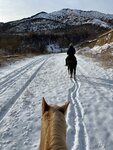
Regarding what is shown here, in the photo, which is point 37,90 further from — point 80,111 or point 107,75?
point 107,75

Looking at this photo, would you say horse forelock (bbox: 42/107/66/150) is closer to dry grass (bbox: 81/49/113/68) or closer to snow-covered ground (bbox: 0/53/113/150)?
snow-covered ground (bbox: 0/53/113/150)

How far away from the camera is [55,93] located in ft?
39.5

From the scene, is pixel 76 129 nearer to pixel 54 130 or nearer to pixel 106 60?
pixel 54 130

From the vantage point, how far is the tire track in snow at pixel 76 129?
6327mm

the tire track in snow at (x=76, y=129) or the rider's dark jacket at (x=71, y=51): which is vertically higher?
the rider's dark jacket at (x=71, y=51)

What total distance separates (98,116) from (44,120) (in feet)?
19.2

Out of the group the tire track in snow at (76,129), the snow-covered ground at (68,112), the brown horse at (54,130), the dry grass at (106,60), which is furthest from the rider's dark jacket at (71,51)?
the brown horse at (54,130)

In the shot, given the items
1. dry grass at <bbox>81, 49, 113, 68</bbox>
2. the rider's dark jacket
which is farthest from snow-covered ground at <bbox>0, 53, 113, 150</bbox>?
dry grass at <bbox>81, 49, 113, 68</bbox>

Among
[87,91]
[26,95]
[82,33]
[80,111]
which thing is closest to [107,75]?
[87,91]

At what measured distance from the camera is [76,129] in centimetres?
732

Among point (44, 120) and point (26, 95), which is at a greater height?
point (44, 120)

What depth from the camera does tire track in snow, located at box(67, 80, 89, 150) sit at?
6.33m

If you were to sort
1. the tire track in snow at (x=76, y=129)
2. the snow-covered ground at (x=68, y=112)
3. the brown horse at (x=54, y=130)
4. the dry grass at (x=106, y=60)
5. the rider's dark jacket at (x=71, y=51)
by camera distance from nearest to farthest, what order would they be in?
the brown horse at (x=54, y=130)
the tire track in snow at (x=76, y=129)
the snow-covered ground at (x=68, y=112)
the rider's dark jacket at (x=71, y=51)
the dry grass at (x=106, y=60)

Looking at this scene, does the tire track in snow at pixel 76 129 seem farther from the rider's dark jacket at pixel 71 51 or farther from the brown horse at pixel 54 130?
the rider's dark jacket at pixel 71 51
